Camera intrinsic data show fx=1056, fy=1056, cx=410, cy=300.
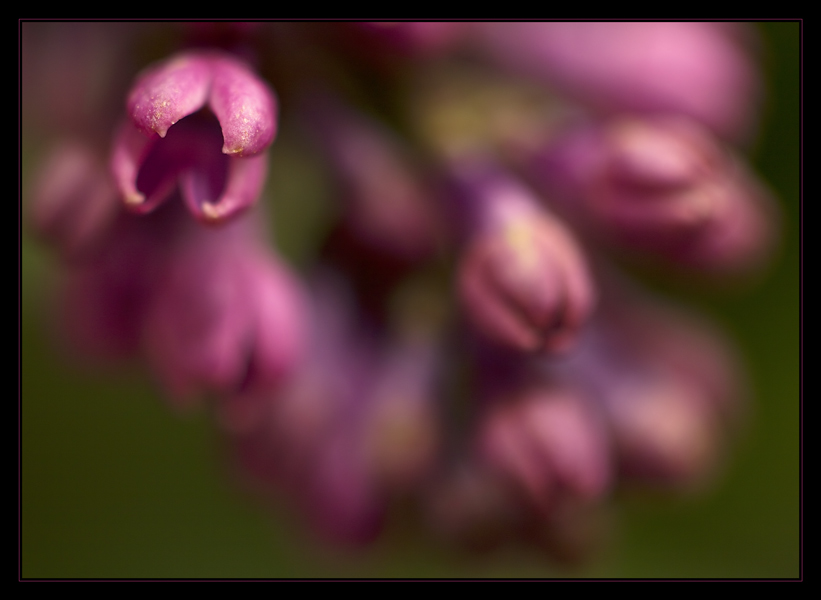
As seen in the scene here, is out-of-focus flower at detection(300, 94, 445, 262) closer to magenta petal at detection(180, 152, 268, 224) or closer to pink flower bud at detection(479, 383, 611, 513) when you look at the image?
pink flower bud at detection(479, 383, 611, 513)

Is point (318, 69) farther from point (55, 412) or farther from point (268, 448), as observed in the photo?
point (55, 412)

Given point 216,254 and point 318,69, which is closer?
point 216,254

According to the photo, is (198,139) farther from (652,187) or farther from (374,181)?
(652,187)

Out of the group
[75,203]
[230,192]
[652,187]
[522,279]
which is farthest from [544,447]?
[75,203]

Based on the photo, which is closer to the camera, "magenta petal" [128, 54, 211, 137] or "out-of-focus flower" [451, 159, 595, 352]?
"magenta petal" [128, 54, 211, 137]

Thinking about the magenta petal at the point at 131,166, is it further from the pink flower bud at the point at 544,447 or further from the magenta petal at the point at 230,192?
the pink flower bud at the point at 544,447

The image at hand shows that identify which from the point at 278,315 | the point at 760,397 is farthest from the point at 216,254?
the point at 760,397

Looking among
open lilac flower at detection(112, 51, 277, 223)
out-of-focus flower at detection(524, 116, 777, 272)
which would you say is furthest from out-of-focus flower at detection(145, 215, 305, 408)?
out-of-focus flower at detection(524, 116, 777, 272)
